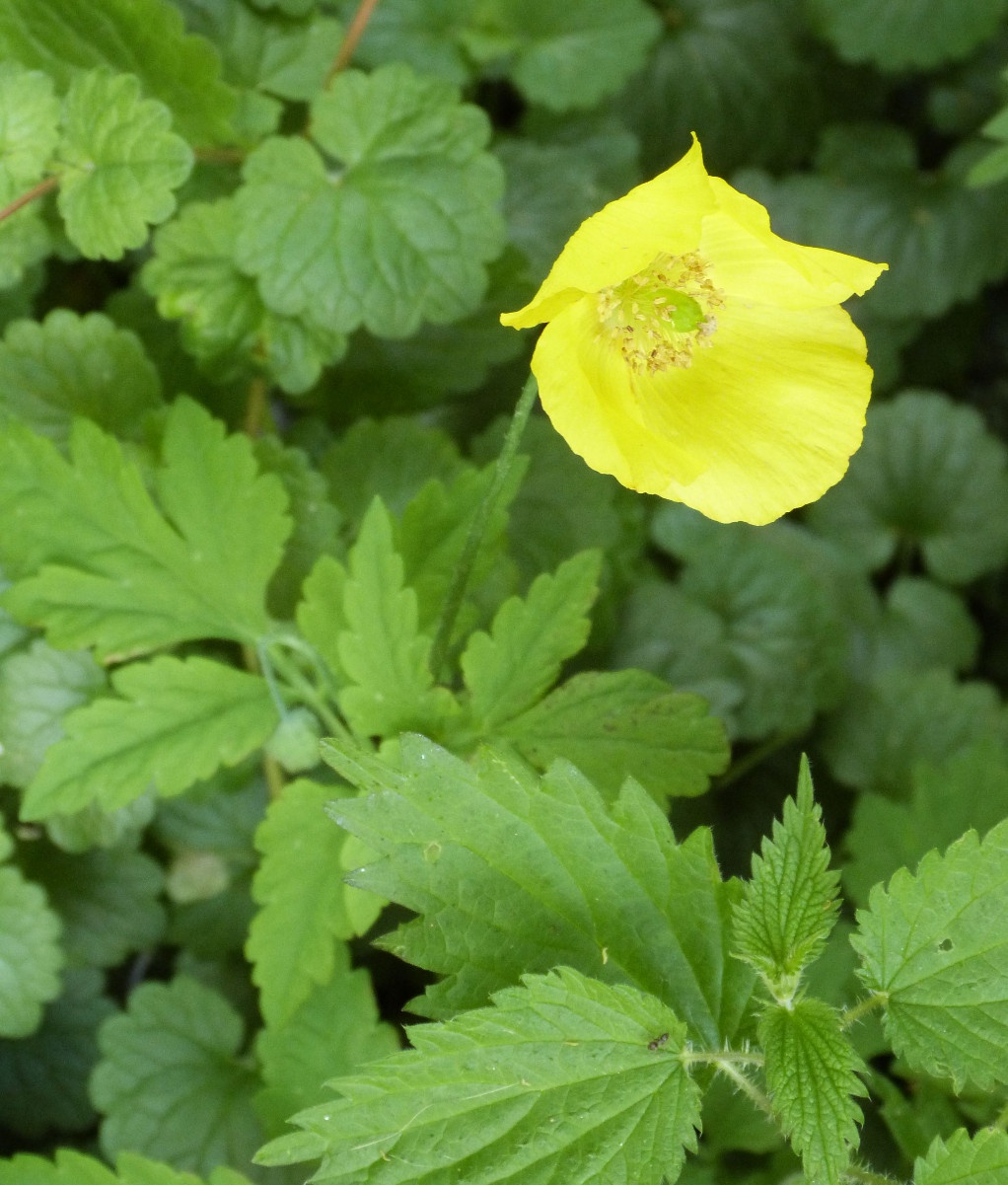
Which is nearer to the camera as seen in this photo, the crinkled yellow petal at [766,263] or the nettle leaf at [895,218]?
the crinkled yellow petal at [766,263]

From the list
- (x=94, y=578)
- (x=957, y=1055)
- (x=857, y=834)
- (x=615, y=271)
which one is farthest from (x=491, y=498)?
(x=857, y=834)

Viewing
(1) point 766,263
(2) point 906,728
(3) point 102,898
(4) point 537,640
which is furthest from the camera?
(2) point 906,728

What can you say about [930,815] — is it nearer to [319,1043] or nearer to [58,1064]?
[319,1043]

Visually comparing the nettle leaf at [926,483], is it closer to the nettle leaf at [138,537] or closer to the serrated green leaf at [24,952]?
the nettle leaf at [138,537]

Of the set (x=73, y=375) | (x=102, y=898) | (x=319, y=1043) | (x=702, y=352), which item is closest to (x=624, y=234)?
(x=702, y=352)

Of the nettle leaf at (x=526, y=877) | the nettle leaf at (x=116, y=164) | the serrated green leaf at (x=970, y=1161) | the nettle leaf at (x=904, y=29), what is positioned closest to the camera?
the serrated green leaf at (x=970, y=1161)

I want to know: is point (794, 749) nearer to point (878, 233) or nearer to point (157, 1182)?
point (878, 233)

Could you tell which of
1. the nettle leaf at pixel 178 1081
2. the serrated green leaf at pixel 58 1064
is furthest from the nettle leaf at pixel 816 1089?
the serrated green leaf at pixel 58 1064
